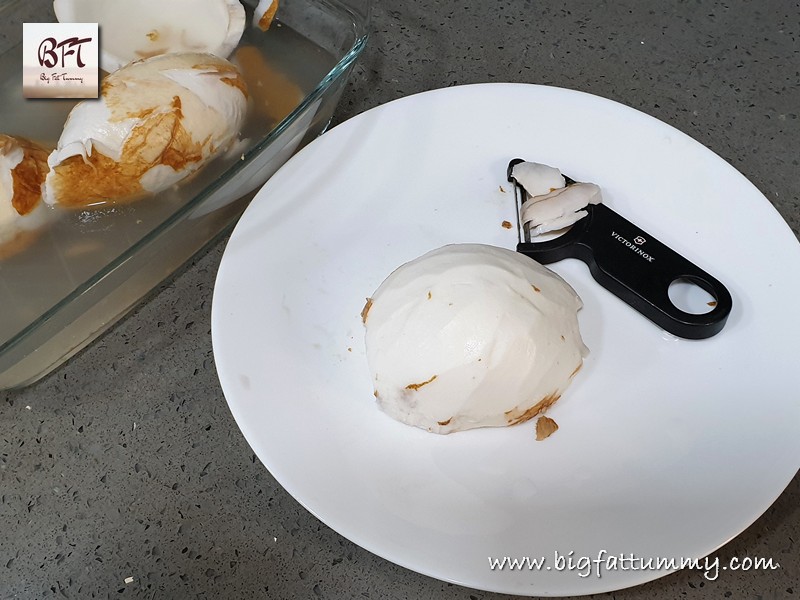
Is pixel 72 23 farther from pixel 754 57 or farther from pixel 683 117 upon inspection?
pixel 754 57

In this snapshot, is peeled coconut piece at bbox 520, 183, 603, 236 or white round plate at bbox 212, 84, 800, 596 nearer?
white round plate at bbox 212, 84, 800, 596

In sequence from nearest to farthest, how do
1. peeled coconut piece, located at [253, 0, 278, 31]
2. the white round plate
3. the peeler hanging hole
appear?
the white round plate → the peeler hanging hole → peeled coconut piece, located at [253, 0, 278, 31]

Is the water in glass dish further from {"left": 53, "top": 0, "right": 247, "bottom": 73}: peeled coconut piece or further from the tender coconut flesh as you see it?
the tender coconut flesh

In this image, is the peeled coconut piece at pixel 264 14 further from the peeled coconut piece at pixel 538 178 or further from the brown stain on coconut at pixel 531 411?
the brown stain on coconut at pixel 531 411

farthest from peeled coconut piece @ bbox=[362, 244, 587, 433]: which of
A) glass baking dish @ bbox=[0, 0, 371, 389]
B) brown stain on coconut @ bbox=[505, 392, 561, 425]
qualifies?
glass baking dish @ bbox=[0, 0, 371, 389]

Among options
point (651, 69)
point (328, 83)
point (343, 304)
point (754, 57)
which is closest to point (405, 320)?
point (343, 304)

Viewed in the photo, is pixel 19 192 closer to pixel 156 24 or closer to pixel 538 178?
pixel 156 24
